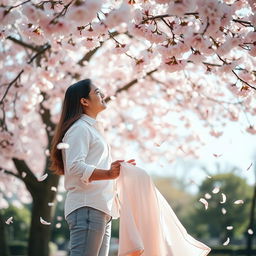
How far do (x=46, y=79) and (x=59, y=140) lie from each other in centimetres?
356

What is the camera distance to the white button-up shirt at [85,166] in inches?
110

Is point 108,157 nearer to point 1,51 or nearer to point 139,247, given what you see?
point 139,247

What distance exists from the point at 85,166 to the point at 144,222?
593 millimetres

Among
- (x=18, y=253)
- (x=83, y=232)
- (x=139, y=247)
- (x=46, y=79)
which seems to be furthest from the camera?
(x=18, y=253)

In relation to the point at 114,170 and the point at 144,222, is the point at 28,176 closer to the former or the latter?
the point at 144,222

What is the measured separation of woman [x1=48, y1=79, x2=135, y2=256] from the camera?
2.74 meters

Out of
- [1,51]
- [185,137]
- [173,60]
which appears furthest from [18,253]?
Result: [173,60]

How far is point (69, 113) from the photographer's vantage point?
3.12 meters

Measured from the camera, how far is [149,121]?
932cm

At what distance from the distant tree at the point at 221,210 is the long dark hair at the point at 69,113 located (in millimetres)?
22084

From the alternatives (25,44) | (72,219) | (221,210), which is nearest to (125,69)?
(25,44)

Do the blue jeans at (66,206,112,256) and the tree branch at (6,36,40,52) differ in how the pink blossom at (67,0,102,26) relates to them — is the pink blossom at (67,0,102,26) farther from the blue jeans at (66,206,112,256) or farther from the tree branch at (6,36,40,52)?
the tree branch at (6,36,40,52)

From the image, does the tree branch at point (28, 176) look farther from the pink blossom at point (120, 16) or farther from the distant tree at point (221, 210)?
the distant tree at point (221, 210)

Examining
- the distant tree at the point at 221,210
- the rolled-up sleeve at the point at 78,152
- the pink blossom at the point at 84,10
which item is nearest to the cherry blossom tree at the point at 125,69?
the pink blossom at the point at 84,10
